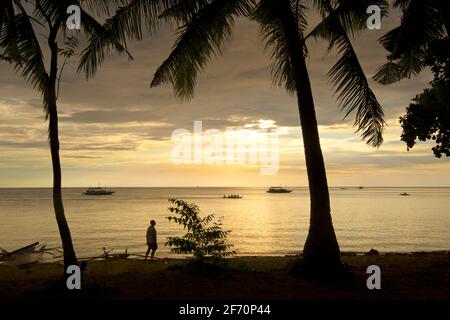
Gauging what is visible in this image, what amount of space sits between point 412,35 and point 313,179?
406 cm

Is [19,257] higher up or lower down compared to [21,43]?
lower down

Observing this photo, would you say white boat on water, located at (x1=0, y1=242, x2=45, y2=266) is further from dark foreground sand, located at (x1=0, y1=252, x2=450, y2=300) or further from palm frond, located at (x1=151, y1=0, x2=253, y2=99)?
palm frond, located at (x1=151, y1=0, x2=253, y2=99)

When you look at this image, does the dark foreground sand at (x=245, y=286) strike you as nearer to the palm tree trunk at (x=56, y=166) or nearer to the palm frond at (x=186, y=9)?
the palm tree trunk at (x=56, y=166)

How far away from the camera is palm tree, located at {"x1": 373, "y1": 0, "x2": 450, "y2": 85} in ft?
30.5

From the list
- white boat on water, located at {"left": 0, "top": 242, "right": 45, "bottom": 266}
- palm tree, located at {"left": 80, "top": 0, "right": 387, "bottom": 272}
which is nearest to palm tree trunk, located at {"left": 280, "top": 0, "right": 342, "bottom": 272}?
palm tree, located at {"left": 80, "top": 0, "right": 387, "bottom": 272}

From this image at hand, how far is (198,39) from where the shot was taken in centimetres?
1009

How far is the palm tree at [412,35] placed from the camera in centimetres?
929

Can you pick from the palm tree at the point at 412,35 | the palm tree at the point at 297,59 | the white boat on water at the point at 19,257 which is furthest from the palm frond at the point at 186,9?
the white boat on water at the point at 19,257

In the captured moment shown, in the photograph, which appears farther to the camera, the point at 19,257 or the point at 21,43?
the point at 19,257

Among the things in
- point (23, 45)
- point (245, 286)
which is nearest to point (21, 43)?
point (23, 45)

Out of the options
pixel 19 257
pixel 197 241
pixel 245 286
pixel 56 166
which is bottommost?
pixel 19 257

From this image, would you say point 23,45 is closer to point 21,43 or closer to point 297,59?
point 21,43
